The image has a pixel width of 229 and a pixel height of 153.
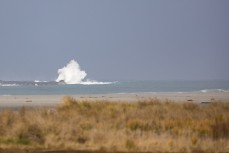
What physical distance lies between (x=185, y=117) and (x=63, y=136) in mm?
7704

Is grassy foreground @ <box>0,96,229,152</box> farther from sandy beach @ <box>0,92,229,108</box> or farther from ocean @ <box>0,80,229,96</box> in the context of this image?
ocean @ <box>0,80,229,96</box>

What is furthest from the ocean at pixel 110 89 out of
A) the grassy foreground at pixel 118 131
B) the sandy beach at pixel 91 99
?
the grassy foreground at pixel 118 131

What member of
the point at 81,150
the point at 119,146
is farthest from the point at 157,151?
the point at 81,150

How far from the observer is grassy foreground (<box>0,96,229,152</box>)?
19109 millimetres

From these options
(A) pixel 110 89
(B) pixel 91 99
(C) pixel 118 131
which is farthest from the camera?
(A) pixel 110 89

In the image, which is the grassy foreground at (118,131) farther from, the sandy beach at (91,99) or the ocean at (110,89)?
the ocean at (110,89)

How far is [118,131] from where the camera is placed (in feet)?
70.3

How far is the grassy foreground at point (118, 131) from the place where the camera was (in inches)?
752

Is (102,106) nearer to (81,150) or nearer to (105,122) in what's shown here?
(105,122)

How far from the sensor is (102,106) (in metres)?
30.5

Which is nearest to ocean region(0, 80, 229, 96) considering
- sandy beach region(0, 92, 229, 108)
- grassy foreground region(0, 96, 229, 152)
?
sandy beach region(0, 92, 229, 108)

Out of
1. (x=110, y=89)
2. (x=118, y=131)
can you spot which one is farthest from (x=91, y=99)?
(x=110, y=89)

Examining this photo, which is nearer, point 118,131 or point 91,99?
point 118,131

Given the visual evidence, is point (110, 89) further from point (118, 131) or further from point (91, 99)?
point (118, 131)
